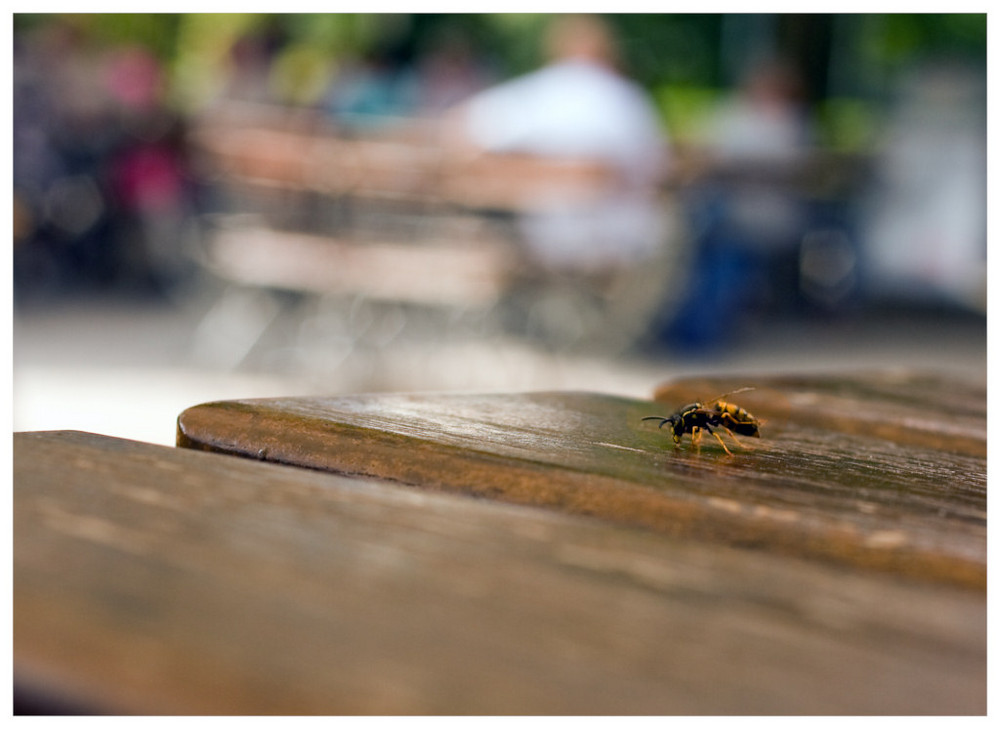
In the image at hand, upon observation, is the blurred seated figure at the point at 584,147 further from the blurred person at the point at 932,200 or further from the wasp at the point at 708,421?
the wasp at the point at 708,421

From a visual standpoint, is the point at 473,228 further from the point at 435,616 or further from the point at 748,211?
the point at 435,616

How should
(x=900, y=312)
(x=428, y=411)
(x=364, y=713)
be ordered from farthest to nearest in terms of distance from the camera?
(x=900, y=312)
(x=428, y=411)
(x=364, y=713)

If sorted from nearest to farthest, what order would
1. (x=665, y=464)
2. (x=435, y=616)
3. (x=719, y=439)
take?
(x=435, y=616) < (x=665, y=464) < (x=719, y=439)

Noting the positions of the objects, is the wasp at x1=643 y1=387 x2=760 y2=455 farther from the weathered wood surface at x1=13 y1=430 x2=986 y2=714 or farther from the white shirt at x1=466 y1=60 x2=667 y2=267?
the white shirt at x1=466 y1=60 x2=667 y2=267

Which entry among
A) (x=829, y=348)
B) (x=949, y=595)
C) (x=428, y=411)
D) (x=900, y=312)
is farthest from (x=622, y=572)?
(x=900, y=312)

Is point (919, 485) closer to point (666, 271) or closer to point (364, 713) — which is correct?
point (364, 713)

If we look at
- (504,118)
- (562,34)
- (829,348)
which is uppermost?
(562,34)

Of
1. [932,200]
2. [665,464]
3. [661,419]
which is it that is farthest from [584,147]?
[665,464]
